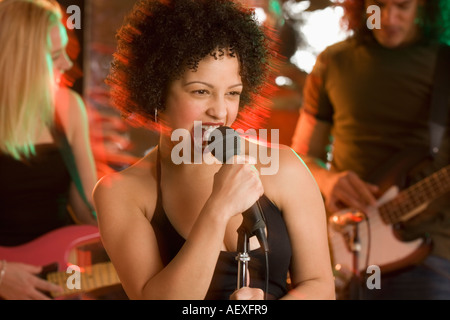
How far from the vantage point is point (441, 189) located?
7.36 feet

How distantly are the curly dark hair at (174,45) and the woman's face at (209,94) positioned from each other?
0.09 ft

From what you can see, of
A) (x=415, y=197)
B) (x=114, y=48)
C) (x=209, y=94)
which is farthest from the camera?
(x=114, y=48)

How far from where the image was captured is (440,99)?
2383 mm

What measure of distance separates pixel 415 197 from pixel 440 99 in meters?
0.45

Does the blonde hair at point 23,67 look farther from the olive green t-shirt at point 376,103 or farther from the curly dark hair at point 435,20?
the curly dark hair at point 435,20

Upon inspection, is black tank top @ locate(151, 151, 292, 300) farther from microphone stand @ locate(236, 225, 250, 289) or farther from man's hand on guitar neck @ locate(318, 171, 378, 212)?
man's hand on guitar neck @ locate(318, 171, 378, 212)

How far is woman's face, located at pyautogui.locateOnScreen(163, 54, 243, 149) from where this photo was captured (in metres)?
1.40

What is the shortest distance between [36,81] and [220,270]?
1408 mm

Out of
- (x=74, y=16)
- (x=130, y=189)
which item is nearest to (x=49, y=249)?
(x=130, y=189)

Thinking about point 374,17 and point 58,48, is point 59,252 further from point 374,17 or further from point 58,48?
point 374,17

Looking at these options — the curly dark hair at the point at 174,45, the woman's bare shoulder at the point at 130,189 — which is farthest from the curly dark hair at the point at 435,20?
the woman's bare shoulder at the point at 130,189

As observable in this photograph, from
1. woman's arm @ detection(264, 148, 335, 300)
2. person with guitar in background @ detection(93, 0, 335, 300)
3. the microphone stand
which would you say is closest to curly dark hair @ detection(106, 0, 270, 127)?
person with guitar in background @ detection(93, 0, 335, 300)

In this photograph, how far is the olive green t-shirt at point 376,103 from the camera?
7.88 feet
